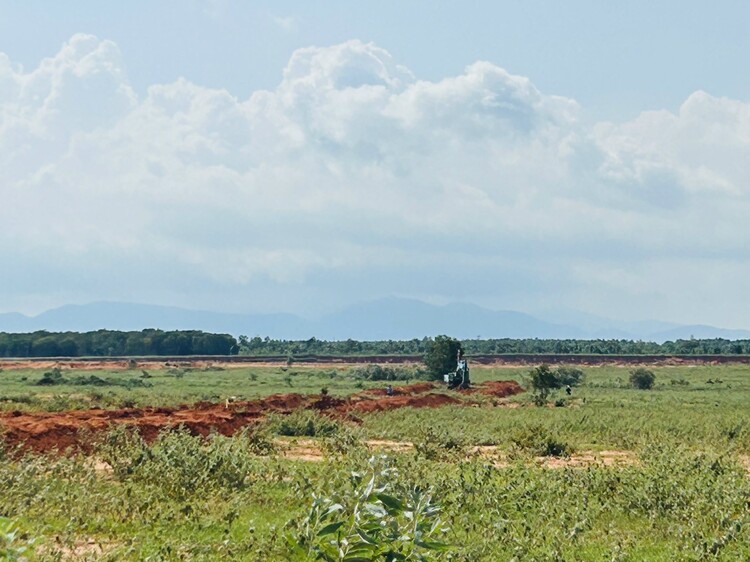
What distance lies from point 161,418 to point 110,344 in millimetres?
108956

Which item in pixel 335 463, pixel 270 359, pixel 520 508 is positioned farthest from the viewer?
pixel 270 359

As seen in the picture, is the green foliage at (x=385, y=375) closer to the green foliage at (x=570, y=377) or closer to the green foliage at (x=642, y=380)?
the green foliage at (x=570, y=377)

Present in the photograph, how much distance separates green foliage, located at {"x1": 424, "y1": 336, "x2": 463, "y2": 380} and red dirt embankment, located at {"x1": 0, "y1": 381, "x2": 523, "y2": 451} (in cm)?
2039

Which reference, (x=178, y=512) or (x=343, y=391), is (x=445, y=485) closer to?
(x=178, y=512)

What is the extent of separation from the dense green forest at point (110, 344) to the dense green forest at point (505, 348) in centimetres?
842

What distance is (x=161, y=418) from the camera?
27.5 meters

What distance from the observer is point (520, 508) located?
44.0 feet

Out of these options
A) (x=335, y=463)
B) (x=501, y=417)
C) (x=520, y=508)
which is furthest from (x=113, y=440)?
(x=501, y=417)

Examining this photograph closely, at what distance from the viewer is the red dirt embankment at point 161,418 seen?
21438mm

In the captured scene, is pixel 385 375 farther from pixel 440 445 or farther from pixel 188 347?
pixel 188 347

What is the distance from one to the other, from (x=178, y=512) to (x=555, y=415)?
948 inches

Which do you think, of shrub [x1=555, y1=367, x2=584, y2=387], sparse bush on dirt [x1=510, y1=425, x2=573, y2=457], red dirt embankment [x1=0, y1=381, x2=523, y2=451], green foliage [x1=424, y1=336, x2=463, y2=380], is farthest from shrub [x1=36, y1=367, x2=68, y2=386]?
sparse bush on dirt [x1=510, y1=425, x2=573, y2=457]

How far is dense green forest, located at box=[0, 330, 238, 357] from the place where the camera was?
12500 centimetres

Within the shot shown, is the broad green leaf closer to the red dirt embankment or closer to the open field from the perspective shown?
the open field
